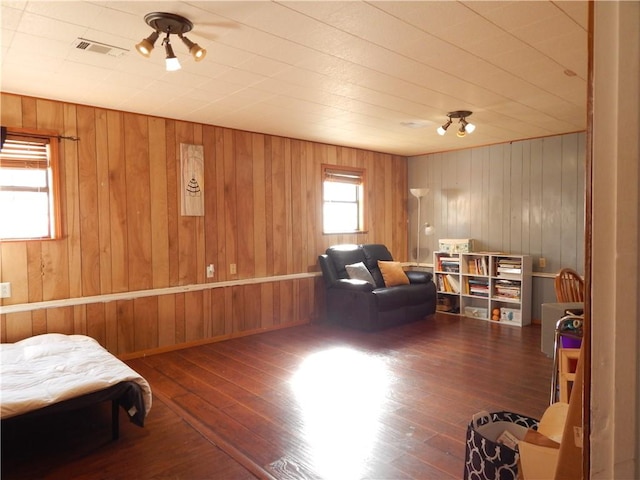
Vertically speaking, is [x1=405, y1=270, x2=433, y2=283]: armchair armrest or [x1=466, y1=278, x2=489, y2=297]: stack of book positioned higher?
[x1=405, y1=270, x2=433, y2=283]: armchair armrest

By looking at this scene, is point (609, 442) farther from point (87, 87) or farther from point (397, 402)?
point (87, 87)

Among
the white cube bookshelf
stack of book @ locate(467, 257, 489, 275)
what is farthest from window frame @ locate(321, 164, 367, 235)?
stack of book @ locate(467, 257, 489, 275)

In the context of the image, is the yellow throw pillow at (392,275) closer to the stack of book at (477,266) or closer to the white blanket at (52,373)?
the stack of book at (477,266)

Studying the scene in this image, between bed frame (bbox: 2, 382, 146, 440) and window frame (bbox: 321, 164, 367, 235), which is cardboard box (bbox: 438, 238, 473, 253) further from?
bed frame (bbox: 2, 382, 146, 440)

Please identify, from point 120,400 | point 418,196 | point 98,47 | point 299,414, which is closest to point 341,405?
point 299,414

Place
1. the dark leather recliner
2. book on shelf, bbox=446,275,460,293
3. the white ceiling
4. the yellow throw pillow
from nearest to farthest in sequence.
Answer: the white ceiling → the dark leather recliner → the yellow throw pillow → book on shelf, bbox=446,275,460,293

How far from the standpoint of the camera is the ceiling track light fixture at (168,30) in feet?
7.13

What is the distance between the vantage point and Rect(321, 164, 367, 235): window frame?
577 cm

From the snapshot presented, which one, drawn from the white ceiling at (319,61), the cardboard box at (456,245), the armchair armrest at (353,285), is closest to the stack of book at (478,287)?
the cardboard box at (456,245)

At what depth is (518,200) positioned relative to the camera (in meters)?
5.62

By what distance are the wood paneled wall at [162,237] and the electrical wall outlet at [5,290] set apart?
0.15 feet

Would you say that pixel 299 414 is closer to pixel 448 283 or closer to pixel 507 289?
pixel 507 289

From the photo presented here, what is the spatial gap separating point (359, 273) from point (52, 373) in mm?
3568

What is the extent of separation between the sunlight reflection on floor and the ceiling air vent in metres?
2.58
